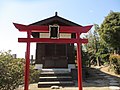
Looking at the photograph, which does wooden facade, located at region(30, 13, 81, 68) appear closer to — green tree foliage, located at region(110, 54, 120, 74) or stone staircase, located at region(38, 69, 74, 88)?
stone staircase, located at region(38, 69, 74, 88)

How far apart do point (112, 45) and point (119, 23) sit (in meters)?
2.90

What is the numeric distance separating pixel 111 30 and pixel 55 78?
474 inches

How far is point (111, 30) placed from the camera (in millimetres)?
23438

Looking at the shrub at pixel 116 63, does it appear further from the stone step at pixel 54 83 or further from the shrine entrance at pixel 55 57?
the stone step at pixel 54 83

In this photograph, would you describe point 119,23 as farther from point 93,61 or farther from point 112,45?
point 93,61

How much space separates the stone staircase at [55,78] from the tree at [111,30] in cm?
948

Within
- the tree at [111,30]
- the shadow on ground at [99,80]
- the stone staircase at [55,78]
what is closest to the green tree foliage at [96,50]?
the tree at [111,30]

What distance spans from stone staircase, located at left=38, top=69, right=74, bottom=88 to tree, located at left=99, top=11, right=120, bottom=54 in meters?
9.48

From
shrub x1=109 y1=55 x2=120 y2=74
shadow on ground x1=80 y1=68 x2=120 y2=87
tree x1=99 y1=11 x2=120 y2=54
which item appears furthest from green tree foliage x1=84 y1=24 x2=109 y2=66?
shadow on ground x1=80 y1=68 x2=120 y2=87

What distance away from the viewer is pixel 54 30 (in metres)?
9.80

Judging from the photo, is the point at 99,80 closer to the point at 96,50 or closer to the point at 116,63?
the point at 116,63

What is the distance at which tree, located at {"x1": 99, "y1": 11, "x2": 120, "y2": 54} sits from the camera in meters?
23.1

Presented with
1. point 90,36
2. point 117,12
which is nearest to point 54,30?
point 117,12

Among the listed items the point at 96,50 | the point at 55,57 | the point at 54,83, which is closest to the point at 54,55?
the point at 55,57
